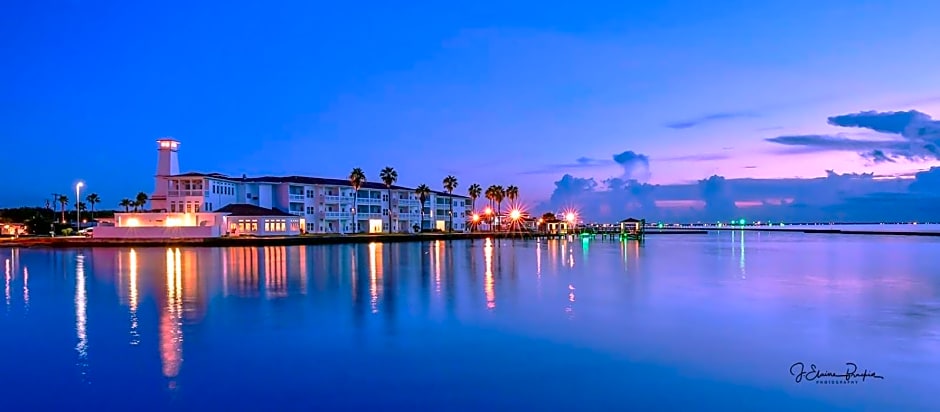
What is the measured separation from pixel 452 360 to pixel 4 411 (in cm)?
656

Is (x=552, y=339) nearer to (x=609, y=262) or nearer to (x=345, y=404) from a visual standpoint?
(x=345, y=404)

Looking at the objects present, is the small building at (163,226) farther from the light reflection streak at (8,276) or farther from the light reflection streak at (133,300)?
the light reflection streak at (133,300)

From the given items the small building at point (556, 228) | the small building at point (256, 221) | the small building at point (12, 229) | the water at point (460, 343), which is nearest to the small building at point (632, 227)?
Result: the small building at point (556, 228)

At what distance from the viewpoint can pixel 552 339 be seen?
13906mm

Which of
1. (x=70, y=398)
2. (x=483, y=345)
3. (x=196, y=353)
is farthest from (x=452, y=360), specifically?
(x=70, y=398)

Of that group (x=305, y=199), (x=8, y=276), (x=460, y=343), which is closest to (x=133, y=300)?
(x=460, y=343)

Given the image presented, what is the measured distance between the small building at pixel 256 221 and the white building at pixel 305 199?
2.09 meters

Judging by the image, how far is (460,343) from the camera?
1349 cm

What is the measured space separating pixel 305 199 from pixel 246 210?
323 inches

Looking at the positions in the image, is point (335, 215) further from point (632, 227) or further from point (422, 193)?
point (632, 227)

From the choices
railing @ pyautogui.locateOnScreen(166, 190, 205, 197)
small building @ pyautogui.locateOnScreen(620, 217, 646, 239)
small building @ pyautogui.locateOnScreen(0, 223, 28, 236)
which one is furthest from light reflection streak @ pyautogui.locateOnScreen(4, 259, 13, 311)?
small building @ pyautogui.locateOnScreen(620, 217, 646, 239)

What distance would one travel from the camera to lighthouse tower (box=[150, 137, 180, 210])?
6122 centimetres
